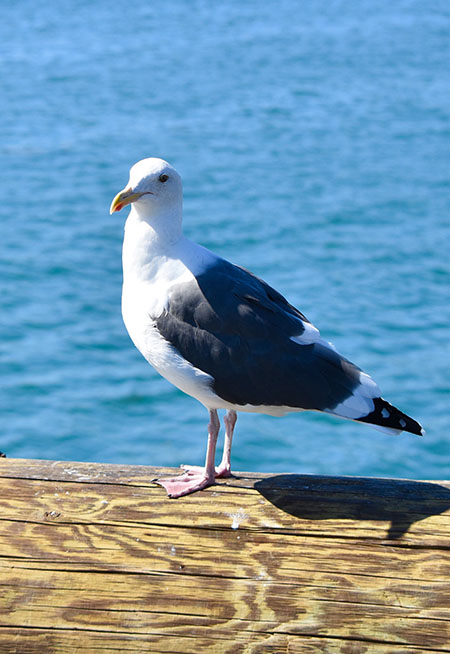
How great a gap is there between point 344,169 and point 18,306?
165 inches

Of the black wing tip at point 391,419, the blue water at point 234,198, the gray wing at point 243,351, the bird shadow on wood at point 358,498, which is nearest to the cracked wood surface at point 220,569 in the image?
the bird shadow on wood at point 358,498

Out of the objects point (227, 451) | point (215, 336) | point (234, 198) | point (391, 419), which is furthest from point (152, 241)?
point (234, 198)

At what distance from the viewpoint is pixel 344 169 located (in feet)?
33.1

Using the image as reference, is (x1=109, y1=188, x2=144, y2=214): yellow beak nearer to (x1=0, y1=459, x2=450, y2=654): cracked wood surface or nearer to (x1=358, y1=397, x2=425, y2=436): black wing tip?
(x1=0, y1=459, x2=450, y2=654): cracked wood surface

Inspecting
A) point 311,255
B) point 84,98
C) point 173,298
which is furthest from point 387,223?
point 173,298

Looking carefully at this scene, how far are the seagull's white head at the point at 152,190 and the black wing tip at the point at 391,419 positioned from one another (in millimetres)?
697

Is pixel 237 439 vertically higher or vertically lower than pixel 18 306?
lower

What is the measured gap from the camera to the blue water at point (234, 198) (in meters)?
6.14

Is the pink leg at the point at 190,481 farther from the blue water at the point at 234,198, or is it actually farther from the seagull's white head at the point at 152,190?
the blue water at the point at 234,198

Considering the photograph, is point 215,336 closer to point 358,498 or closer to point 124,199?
point 124,199

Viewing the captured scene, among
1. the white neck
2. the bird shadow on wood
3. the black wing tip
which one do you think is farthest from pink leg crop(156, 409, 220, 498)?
the white neck

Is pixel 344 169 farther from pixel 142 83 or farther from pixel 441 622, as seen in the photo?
pixel 441 622

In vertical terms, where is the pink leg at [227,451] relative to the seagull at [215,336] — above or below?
below

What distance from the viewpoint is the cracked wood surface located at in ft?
5.97
